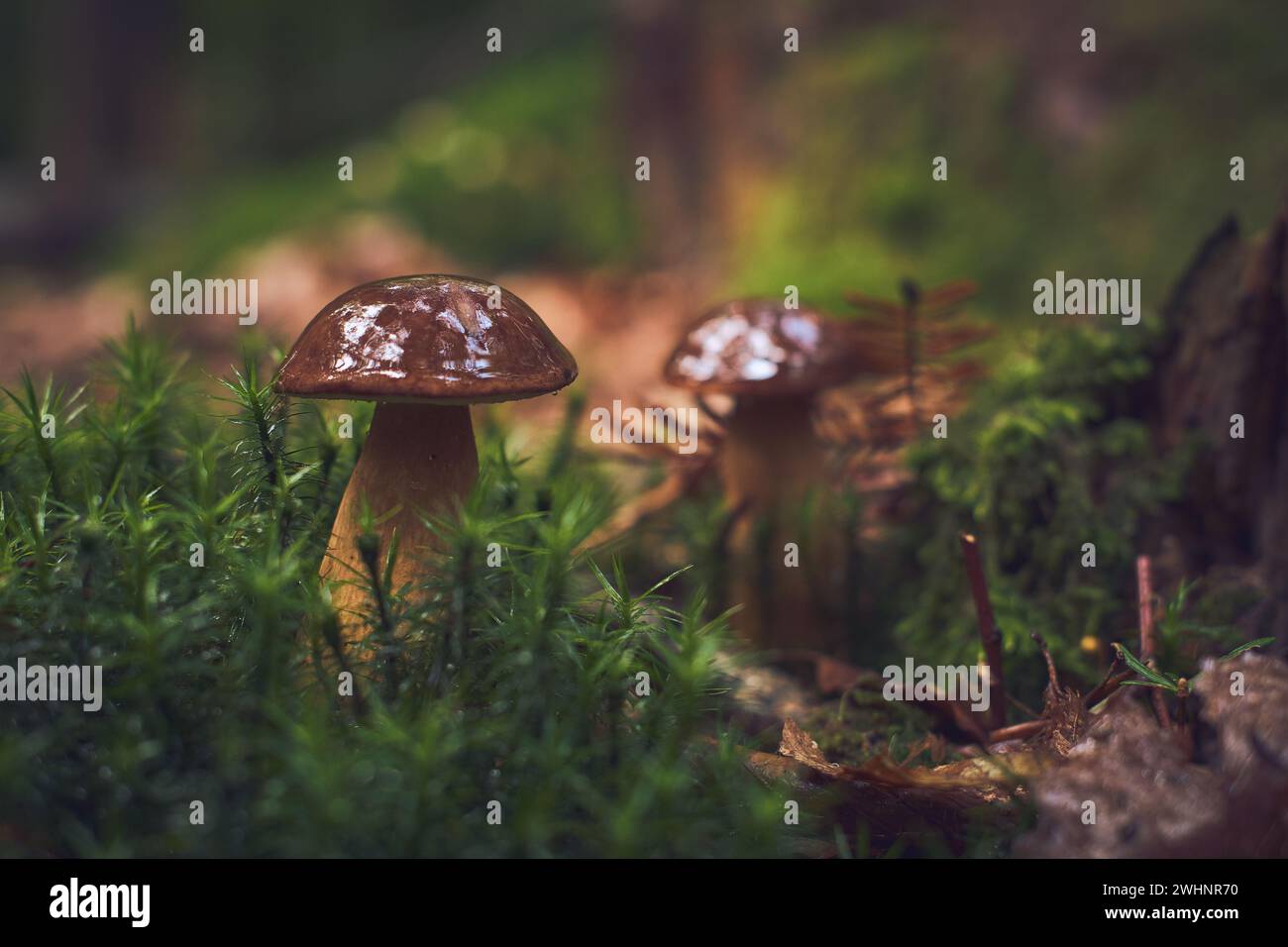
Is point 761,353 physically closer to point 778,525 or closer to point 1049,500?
point 778,525

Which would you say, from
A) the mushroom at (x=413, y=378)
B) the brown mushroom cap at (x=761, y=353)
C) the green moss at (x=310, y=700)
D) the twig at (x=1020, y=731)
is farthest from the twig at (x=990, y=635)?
the mushroom at (x=413, y=378)

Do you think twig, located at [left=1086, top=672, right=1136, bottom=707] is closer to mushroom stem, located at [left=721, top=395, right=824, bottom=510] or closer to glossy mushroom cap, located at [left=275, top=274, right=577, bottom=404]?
mushroom stem, located at [left=721, top=395, right=824, bottom=510]

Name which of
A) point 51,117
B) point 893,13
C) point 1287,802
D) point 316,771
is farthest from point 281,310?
point 51,117

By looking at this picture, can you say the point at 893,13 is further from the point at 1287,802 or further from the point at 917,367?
the point at 1287,802

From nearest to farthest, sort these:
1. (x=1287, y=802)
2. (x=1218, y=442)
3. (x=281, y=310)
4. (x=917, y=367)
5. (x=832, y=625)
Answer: (x=1287, y=802) → (x=1218, y=442) → (x=832, y=625) → (x=917, y=367) → (x=281, y=310)

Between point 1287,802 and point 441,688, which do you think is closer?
point 1287,802

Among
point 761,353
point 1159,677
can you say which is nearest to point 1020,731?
point 1159,677

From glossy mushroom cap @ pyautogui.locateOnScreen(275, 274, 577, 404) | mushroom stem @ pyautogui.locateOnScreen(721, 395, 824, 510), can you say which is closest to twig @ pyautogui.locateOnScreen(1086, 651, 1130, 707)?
mushroom stem @ pyautogui.locateOnScreen(721, 395, 824, 510)
